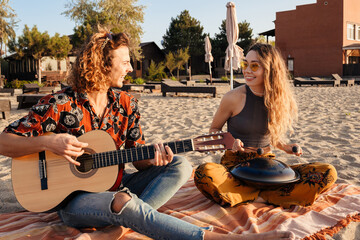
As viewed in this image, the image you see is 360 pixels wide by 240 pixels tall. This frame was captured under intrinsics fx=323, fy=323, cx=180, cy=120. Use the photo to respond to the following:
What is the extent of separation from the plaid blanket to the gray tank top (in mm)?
589

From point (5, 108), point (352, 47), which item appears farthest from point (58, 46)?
point (352, 47)

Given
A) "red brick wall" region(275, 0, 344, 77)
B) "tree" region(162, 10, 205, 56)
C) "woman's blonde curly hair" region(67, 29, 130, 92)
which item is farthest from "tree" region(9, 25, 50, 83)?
"woman's blonde curly hair" region(67, 29, 130, 92)

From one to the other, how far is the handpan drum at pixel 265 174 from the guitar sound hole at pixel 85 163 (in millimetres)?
1250

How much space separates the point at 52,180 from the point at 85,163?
9.8 inches

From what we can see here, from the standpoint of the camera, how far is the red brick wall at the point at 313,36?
102 feet

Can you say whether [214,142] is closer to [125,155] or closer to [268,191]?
[125,155]

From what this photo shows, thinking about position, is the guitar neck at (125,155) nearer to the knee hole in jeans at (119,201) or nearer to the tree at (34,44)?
the knee hole in jeans at (119,201)

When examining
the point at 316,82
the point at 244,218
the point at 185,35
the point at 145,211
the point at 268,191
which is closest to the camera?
the point at 145,211

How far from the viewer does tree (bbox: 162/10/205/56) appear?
46.6m

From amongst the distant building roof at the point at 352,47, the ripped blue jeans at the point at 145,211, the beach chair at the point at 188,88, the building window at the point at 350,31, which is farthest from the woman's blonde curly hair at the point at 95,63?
the building window at the point at 350,31

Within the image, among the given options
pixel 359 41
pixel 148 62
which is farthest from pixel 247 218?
pixel 148 62

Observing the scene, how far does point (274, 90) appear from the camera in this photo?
305 cm

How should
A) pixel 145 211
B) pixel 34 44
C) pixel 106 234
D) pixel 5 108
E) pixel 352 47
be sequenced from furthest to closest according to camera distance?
pixel 34 44 < pixel 352 47 < pixel 5 108 < pixel 106 234 < pixel 145 211

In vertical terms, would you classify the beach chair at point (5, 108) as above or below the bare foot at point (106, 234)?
above
